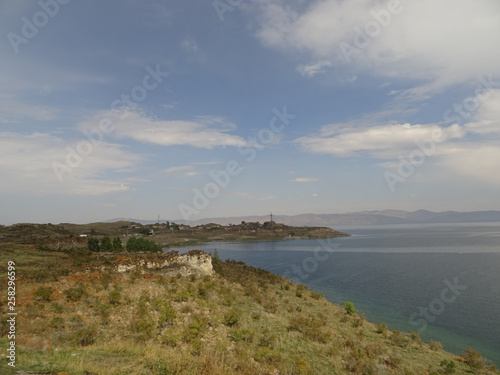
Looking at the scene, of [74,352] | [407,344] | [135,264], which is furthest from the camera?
[135,264]

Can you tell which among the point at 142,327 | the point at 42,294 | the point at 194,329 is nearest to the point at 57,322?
the point at 42,294

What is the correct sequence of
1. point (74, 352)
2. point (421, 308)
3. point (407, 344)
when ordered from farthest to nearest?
1. point (421, 308)
2. point (407, 344)
3. point (74, 352)

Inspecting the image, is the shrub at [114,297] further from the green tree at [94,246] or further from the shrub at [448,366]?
the green tree at [94,246]

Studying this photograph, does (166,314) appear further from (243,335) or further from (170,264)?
(170,264)

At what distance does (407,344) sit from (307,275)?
45219mm

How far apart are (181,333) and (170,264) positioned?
1252 centimetres

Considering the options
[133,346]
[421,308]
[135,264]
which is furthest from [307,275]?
[133,346]

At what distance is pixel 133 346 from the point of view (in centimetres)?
1388

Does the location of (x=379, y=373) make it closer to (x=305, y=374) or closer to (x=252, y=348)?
(x=305, y=374)
